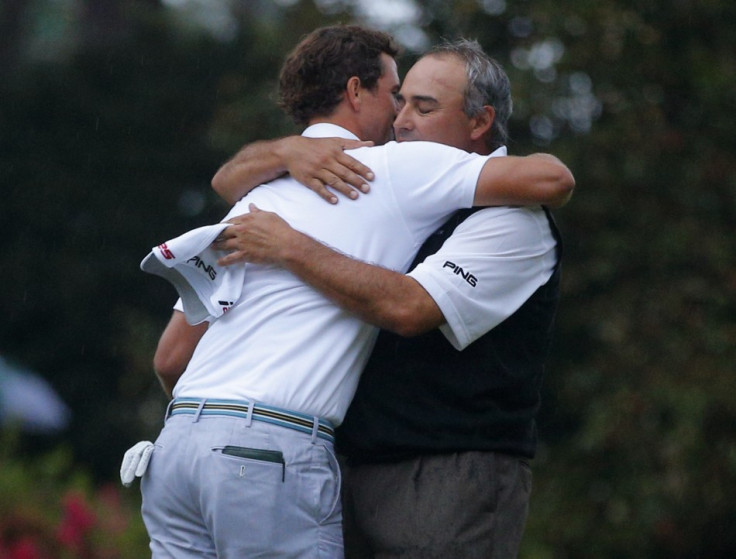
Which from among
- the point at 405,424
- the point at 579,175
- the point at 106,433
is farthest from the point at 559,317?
the point at 405,424

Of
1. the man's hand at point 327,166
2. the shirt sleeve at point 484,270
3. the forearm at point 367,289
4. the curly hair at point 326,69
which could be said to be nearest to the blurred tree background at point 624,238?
the curly hair at point 326,69

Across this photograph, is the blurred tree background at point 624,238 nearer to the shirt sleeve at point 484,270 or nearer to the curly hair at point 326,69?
the curly hair at point 326,69

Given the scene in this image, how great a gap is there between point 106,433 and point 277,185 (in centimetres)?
920

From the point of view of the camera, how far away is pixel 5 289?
1215 cm

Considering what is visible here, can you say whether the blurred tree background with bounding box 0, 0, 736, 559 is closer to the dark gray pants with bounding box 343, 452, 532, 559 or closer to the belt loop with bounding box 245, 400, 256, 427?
the dark gray pants with bounding box 343, 452, 532, 559

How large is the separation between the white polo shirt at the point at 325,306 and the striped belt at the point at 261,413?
0.02m

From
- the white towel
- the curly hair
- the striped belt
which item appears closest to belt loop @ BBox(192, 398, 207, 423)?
the striped belt

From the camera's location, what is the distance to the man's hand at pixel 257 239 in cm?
307

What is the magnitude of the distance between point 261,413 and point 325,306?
32 cm

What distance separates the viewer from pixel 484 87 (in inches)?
138

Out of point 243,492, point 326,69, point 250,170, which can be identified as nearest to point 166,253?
point 250,170

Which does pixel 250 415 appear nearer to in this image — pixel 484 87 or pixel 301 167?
pixel 301 167

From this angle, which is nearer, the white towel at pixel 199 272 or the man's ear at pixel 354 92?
the white towel at pixel 199 272

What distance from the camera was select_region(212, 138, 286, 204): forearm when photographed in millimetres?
3391
